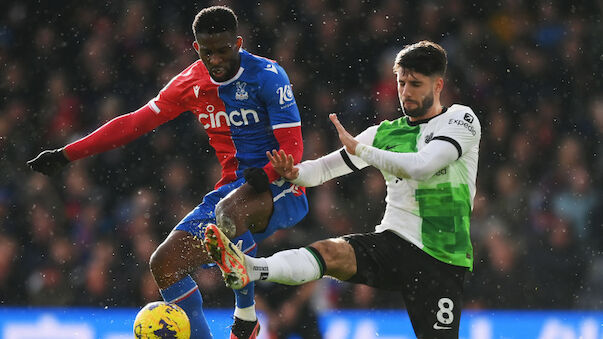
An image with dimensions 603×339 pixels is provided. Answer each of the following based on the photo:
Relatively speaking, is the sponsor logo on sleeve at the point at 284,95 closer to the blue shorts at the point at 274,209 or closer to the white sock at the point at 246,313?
the blue shorts at the point at 274,209

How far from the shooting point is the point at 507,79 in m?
10.2

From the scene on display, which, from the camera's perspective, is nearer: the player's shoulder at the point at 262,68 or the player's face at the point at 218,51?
the player's face at the point at 218,51

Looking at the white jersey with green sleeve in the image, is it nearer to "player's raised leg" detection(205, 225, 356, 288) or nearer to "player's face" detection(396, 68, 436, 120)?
"player's face" detection(396, 68, 436, 120)

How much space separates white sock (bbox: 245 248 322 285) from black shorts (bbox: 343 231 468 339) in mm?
285

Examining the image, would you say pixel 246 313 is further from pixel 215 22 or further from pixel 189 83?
pixel 215 22

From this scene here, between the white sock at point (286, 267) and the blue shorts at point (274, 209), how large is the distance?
846 mm

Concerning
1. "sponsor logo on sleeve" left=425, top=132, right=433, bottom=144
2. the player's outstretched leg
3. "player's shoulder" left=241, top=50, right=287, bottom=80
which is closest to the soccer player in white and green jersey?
"sponsor logo on sleeve" left=425, top=132, right=433, bottom=144

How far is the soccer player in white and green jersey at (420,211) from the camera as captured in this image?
4656 mm

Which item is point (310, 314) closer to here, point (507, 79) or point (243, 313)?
point (243, 313)

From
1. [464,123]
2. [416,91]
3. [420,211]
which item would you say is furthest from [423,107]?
[420,211]

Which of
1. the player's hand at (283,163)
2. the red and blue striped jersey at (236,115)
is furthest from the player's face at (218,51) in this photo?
the player's hand at (283,163)

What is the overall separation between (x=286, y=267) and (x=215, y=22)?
156 cm

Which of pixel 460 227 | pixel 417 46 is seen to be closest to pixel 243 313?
pixel 460 227

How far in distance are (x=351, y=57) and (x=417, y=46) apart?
Result: 5.46 metres
